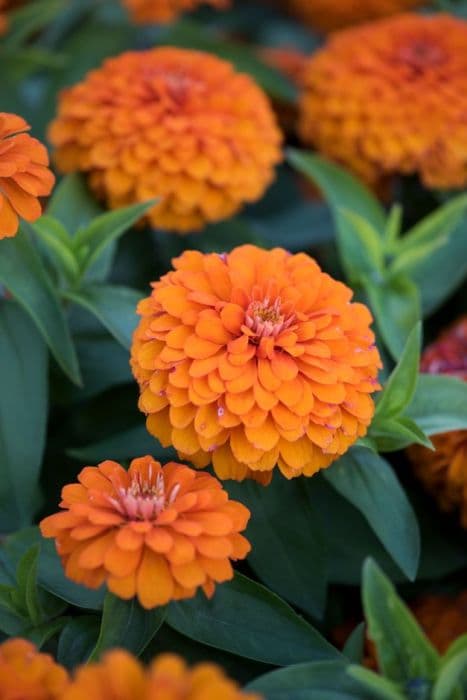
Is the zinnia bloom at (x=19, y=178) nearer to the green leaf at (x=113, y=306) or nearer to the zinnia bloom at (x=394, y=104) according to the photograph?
the green leaf at (x=113, y=306)

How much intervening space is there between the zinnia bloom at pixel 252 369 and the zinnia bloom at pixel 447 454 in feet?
0.59

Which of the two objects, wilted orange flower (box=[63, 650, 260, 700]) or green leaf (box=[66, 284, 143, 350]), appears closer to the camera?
wilted orange flower (box=[63, 650, 260, 700])

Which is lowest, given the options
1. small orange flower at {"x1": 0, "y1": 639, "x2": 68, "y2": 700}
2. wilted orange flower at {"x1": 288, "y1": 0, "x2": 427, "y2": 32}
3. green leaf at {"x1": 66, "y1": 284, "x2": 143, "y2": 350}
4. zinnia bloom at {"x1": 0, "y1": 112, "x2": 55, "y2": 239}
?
wilted orange flower at {"x1": 288, "y1": 0, "x2": 427, "y2": 32}

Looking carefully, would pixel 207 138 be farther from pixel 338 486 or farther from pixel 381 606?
pixel 381 606

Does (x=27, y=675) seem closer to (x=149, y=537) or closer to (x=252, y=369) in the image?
(x=149, y=537)

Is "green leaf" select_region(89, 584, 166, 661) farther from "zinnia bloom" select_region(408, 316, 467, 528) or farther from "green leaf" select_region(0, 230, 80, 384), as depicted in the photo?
"zinnia bloom" select_region(408, 316, 467, 528)

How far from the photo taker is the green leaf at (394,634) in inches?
18.7

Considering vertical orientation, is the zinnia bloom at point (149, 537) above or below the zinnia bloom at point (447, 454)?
above

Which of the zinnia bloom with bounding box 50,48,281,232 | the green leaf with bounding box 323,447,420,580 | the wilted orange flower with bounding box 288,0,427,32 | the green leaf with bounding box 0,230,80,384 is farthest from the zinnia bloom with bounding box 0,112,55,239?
the wilted orange flower with bounding box 288,0,427,32

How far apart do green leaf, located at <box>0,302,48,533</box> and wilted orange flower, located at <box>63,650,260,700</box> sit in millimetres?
280

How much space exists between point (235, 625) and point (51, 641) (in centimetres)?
13

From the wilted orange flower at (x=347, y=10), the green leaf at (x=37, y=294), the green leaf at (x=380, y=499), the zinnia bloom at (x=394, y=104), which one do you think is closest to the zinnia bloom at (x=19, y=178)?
the green leaf at (x=37, y=294)

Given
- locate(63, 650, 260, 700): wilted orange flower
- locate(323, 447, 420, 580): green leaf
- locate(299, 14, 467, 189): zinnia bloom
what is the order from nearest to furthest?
locate(63, 650, 260, 700): wilted orange flower → locate(323, 447, 420, 580): green leaf → locate(299, 14, 467, 189): zinnia bloom

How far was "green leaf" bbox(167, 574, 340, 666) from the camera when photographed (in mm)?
548
